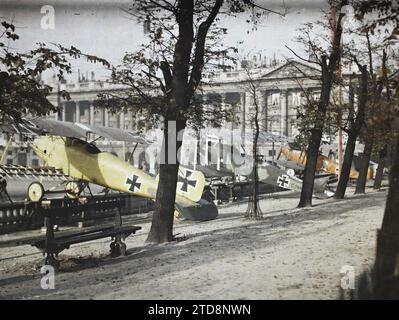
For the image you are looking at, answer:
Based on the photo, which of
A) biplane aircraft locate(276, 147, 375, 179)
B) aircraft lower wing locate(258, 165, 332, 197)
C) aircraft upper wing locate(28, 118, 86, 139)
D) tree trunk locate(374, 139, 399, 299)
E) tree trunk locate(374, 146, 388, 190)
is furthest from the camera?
biplane aircraft locate(276, 147, 375, 179)

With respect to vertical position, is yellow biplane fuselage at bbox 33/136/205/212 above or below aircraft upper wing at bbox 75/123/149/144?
below

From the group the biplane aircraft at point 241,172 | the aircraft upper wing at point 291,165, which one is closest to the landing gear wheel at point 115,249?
the biplane aircraft at point 241,172

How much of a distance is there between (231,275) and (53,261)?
3.34 metres

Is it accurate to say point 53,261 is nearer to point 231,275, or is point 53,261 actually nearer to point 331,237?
point 231,275

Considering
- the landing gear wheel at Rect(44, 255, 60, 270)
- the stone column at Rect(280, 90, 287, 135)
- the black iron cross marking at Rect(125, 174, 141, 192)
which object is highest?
the stone column at Rect(280, 90, 287, 135)

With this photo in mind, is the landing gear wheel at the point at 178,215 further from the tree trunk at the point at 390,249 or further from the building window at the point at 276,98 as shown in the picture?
the building window at the point at 276,98

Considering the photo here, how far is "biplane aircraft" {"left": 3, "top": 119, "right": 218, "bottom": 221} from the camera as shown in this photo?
15445mm

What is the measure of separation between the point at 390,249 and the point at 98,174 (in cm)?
1213

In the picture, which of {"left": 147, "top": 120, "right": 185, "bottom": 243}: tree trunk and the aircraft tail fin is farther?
A: the aircraft tail fin

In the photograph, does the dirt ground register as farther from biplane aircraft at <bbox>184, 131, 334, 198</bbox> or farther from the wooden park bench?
biplane aircraft at <bbox>184, 131, 334, 198</bbox>

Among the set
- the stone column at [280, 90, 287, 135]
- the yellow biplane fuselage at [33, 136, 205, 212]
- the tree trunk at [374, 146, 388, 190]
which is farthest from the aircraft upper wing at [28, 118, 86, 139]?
the stone column at [280, 90, 287, 135]

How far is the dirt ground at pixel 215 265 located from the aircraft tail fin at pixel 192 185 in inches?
67.0

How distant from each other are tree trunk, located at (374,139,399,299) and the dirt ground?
0.65 metres

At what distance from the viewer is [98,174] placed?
1658 centimetres
